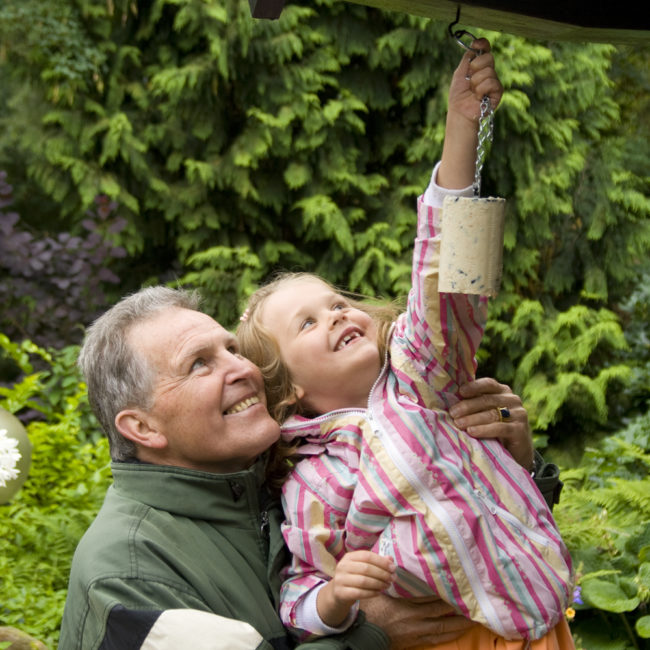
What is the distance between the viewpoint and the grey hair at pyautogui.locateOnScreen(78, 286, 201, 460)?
183 cm

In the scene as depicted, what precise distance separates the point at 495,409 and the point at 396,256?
3.54 metres

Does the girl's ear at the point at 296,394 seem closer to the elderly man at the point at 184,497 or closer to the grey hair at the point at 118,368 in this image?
the elderly man at the point at 184,497

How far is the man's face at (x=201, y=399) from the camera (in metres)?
1.79

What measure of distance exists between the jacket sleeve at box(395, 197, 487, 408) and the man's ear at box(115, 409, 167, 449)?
56 cm

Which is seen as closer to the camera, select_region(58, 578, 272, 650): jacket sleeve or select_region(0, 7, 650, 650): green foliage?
select_region(58, 578, 272, 650): jacket sleeve

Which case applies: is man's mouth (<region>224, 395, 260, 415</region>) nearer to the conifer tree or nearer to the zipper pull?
the zipper pull

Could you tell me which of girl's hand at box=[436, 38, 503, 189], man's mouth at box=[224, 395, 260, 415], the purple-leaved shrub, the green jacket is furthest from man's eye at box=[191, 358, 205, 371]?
the purple-leaved shrub

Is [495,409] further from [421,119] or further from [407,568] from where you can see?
[421,119]

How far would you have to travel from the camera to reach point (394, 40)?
5.14 metres

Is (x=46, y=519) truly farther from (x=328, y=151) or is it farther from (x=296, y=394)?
(x=328, y=151)

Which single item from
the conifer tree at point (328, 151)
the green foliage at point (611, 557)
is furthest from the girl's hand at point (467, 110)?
the conifer tree at point (328, 151)

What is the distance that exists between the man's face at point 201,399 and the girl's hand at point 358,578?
0.34m

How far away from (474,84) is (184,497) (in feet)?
3.31

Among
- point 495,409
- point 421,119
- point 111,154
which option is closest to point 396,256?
point 421,119
